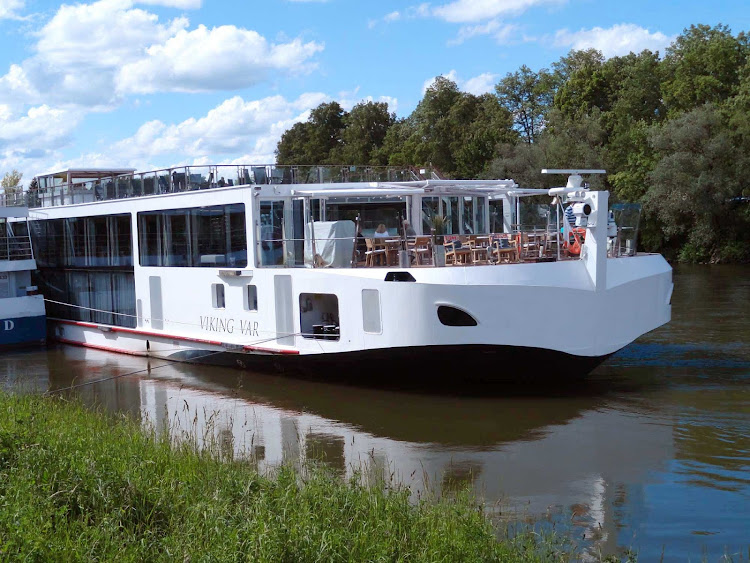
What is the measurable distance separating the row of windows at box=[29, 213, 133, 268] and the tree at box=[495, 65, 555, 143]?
163 feet

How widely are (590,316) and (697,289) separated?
18.9 m

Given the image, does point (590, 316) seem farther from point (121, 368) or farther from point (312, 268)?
point (121, 368)

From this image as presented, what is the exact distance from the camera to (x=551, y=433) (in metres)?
12.9

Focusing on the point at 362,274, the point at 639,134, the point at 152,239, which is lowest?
the point at 362,274

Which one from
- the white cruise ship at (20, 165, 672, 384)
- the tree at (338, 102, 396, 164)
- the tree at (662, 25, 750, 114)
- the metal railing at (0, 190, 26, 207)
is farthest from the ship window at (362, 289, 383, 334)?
the tree at (338, 102, 396, 164)

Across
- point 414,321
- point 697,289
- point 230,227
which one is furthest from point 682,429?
point 697,289

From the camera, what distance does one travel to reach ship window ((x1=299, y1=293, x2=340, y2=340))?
16.8m

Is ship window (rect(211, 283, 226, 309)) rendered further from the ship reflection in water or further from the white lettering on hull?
the ship reflection in water

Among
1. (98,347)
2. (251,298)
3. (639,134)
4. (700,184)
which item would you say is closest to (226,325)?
(251,298)

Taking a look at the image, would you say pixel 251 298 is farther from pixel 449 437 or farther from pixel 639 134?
pixel 639 134

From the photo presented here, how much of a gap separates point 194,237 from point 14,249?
8.15m

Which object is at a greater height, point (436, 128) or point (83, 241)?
point (436, 128)

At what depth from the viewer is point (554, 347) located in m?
14.4

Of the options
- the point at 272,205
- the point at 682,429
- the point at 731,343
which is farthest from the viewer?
the point at 731,343
